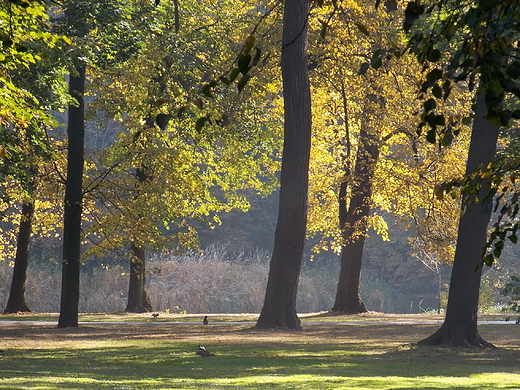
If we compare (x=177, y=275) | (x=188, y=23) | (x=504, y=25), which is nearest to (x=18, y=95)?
(x=504, y=25)

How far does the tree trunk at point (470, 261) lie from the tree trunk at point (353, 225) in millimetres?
9317

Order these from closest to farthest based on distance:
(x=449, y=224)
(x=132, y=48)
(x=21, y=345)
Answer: (x=21, y=345) → (x=132, y=48) → (x=449, y=224)

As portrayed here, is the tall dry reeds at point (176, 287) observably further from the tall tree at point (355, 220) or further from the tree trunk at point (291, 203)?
the tree trunk at point (291, 203)

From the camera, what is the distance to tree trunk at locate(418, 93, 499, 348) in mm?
16109

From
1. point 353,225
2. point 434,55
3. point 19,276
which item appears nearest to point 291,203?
point 353,225

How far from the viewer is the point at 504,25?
12.9 feet

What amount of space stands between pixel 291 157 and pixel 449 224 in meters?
7.72

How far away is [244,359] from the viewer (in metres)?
13.4

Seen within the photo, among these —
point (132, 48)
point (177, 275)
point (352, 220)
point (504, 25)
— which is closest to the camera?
point (504, 25)

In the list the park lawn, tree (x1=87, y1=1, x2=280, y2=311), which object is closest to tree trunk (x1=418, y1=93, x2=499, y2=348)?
the park lawn

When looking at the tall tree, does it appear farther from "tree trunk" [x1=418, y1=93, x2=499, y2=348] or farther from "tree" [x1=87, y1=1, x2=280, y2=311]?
"tree trunk" [x1=418, y1=93, x2=499, y2=348]

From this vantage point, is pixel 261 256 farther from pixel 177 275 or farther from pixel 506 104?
pixel 506 104

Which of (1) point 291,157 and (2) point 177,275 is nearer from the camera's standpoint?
(1) point 291,157

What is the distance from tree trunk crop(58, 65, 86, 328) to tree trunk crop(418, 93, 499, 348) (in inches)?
352
